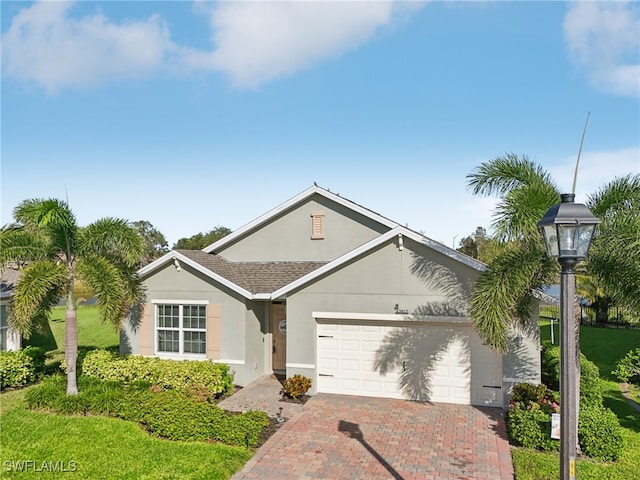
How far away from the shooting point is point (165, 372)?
1344 centimetres

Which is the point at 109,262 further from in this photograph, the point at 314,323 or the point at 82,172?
the point at 314,323

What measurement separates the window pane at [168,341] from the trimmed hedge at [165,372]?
0.63 m

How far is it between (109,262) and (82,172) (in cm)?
426

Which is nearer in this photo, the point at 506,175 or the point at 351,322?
the point at 506,175

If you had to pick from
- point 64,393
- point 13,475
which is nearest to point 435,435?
point 13,475

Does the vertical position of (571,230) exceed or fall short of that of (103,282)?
it exceeds it

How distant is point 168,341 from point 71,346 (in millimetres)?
3187

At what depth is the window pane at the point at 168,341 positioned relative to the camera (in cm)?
1504

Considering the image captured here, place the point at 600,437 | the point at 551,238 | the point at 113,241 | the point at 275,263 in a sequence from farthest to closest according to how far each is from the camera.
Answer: the point at 275,263 < the point at 113,241 < the point at 600,437 < the point at 551,238

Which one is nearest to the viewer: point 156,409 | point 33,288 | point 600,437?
point 600,437

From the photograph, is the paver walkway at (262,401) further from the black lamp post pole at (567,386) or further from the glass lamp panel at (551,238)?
the glass lamp panel at (551,238)

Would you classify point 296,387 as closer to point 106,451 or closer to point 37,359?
point 106,451

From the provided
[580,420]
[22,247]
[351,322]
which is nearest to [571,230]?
[580,420]

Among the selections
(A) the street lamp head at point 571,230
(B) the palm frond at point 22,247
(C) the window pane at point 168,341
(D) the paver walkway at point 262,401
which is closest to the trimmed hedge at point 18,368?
(B) the palm frond at point 22,247
